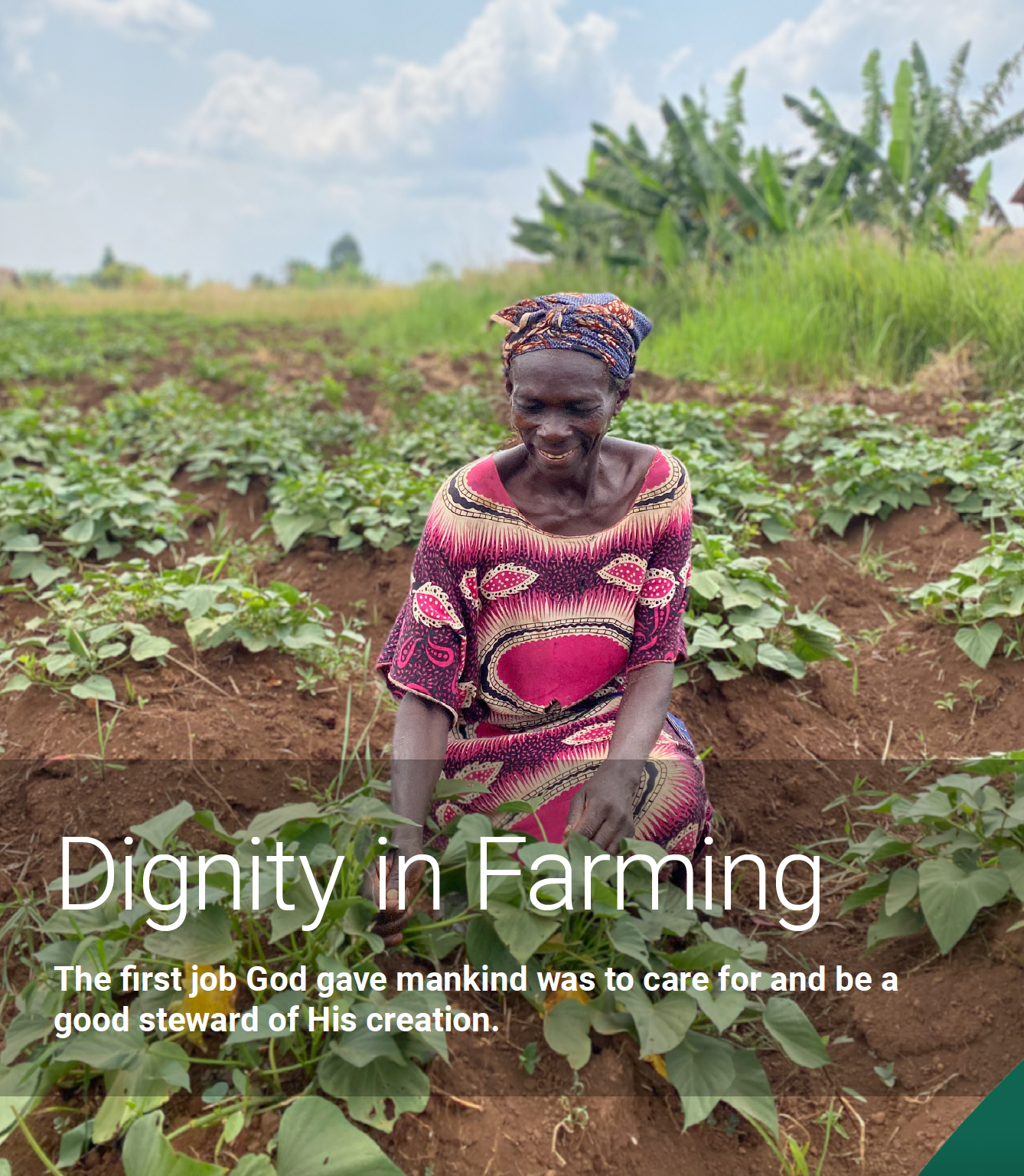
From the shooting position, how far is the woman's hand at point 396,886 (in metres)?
1.63

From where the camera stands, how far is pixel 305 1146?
1247 millimetres

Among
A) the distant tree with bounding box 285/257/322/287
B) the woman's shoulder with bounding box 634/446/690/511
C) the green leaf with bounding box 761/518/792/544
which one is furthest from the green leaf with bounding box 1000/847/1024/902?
the distant tree with bounding box 285/257/322/287

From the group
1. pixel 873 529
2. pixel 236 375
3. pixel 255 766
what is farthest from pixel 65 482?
pixel 236 375

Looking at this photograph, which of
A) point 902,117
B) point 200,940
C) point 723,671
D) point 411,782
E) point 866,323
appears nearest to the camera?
point 200,940

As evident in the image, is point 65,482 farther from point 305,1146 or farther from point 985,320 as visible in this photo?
point 985,320

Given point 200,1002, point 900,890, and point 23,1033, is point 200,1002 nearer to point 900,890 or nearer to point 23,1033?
point 23,1033

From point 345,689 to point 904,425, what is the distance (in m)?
3.04

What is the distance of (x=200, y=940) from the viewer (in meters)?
1.48

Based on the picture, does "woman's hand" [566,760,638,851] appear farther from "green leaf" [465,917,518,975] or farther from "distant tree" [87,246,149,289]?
"distant tree" [87,246,149,289]

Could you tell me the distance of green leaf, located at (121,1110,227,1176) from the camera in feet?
3.95

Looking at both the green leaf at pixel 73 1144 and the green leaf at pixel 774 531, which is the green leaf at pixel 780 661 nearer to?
the green leaf at pixel 774 531

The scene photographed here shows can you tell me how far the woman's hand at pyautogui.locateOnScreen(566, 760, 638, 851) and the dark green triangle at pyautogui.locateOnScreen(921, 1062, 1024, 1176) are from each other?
0.67 metres

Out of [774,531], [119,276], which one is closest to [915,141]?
[774,531]

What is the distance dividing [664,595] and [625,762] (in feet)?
1.11
